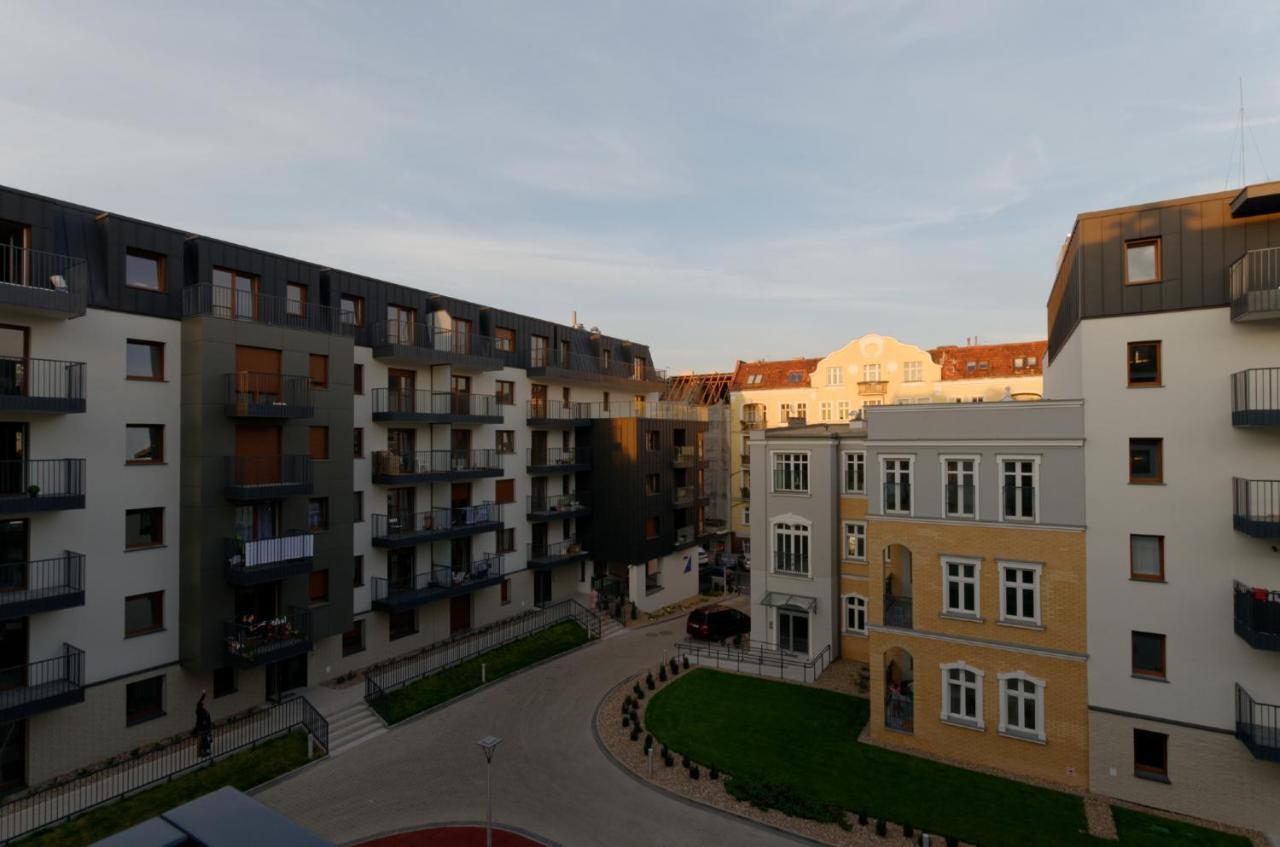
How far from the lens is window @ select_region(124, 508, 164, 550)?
18.7 metres

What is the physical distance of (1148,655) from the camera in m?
16.6

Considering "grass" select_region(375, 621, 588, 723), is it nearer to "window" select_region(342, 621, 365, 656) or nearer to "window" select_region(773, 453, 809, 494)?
"window" select_region(342, 621, 365, 656)

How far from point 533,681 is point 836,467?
14428 millimetres

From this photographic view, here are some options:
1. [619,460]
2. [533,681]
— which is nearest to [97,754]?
[533,681]

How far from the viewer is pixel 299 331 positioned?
2200cm

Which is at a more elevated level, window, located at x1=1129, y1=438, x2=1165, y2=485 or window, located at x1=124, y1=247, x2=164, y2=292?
window, located at x1=124, y1=247, x2=164, y2=292

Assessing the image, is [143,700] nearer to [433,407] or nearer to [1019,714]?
[433,407]

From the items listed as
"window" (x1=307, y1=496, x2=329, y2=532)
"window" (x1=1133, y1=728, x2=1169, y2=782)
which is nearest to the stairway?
"window" (x1=307, y1=496, x2=329, y2=532)

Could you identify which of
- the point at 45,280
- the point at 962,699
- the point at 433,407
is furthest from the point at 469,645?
the point at 45,280

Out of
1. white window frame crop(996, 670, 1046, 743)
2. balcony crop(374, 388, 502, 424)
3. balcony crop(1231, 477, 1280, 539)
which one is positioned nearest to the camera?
balcony crop(1231, 477, 1280, 539)

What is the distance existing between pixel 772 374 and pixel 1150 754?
133 ft

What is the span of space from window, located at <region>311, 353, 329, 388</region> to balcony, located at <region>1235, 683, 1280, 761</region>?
87.9 ft

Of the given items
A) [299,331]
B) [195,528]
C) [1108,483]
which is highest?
[299,331]

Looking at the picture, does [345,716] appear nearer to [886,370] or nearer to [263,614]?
[263,614]
